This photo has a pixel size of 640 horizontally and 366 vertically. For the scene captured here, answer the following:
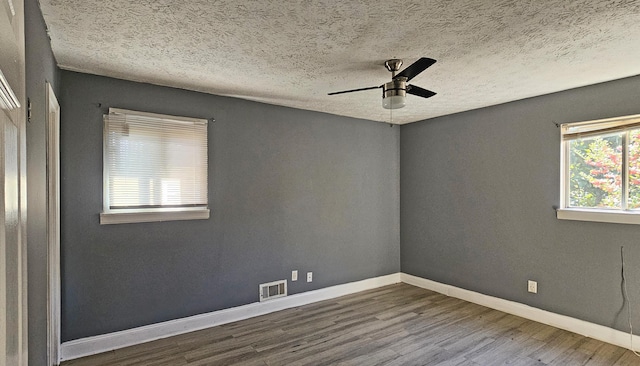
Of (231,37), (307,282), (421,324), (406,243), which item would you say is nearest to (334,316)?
(307,282)

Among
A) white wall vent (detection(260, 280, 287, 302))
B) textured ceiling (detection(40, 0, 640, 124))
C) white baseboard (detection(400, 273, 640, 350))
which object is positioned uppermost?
textured ceiling (detection(40, 0, 640, 124))

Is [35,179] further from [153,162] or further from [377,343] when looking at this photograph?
[377,343]

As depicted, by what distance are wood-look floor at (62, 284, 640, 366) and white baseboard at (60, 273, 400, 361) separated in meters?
0.08

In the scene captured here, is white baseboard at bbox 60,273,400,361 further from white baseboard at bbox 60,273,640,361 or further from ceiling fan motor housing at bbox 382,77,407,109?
ceiling fan motor housing at bbox 382,77,407,109

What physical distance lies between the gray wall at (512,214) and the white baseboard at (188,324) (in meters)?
1.43

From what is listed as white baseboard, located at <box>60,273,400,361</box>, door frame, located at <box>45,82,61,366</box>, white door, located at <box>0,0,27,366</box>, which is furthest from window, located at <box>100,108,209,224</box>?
white door, located at <box>0,0,27,366</box>

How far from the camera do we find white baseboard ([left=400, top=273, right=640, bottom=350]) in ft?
10.0

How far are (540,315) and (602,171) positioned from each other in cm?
163

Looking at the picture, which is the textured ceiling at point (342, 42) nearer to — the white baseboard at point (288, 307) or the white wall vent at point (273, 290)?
the white wall vent at point (273, 290)

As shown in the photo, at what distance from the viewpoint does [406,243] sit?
508 cm

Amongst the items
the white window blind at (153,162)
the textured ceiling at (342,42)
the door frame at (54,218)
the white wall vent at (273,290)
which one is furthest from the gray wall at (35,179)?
the white wall vent at (273,290)

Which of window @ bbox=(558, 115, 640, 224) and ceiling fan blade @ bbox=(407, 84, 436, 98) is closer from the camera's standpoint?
ceiling fan blade @ bbox=(407, 84, 436, 98)

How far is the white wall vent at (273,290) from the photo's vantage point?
12.6ft

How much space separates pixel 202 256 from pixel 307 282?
1.40 meters
